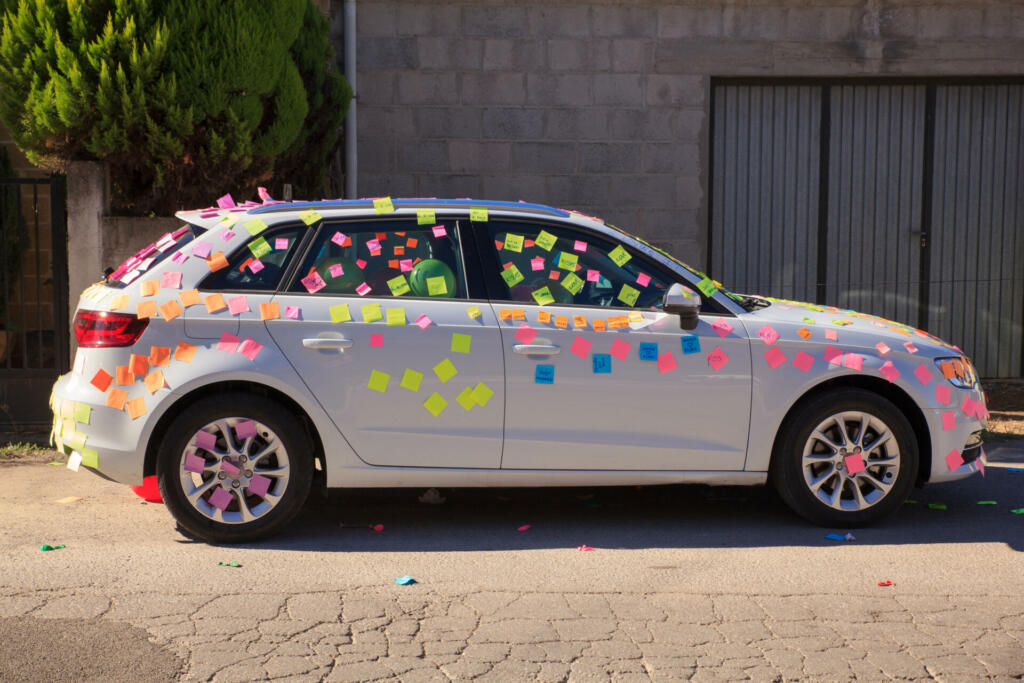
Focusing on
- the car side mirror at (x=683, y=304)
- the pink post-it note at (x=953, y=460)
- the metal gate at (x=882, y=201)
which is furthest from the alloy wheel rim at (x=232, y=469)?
the metal gate at (x=882, y=201)

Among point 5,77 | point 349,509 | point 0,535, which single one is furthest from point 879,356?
point 5,77

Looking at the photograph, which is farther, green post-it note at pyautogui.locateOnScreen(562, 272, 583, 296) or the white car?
green post-it note at pyautogui.locateOnScreen(562, 272, 583, 296)

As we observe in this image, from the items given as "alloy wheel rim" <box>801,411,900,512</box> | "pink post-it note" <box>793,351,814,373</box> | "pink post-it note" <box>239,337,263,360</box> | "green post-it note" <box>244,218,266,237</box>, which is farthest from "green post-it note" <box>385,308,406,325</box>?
"alloy wheel rim" <box>801,411,900,512</box>

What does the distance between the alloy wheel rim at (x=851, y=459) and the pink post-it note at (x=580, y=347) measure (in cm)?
121

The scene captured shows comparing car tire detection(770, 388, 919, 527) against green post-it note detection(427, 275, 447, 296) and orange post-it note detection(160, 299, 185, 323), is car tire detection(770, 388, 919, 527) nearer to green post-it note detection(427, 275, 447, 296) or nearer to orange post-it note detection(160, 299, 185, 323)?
green post-it note detection(427, 275, 447, 296)

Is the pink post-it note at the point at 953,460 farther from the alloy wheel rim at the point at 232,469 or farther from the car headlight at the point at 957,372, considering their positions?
the alloy wheel rim at the point at 232,469

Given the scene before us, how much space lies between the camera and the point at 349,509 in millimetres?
6422

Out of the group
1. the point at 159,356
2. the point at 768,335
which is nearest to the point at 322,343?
the point at 159,356

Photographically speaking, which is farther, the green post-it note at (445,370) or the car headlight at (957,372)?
the car headlight at (957,372)

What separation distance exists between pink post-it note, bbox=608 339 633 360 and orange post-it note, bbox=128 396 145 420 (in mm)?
2255

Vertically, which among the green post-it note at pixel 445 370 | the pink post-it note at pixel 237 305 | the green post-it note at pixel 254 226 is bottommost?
the green post-it note at pixel 445 370

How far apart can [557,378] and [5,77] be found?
5.06 m

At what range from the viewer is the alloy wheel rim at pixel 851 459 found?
19.3 feet

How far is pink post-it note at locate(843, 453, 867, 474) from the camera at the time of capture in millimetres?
5887
